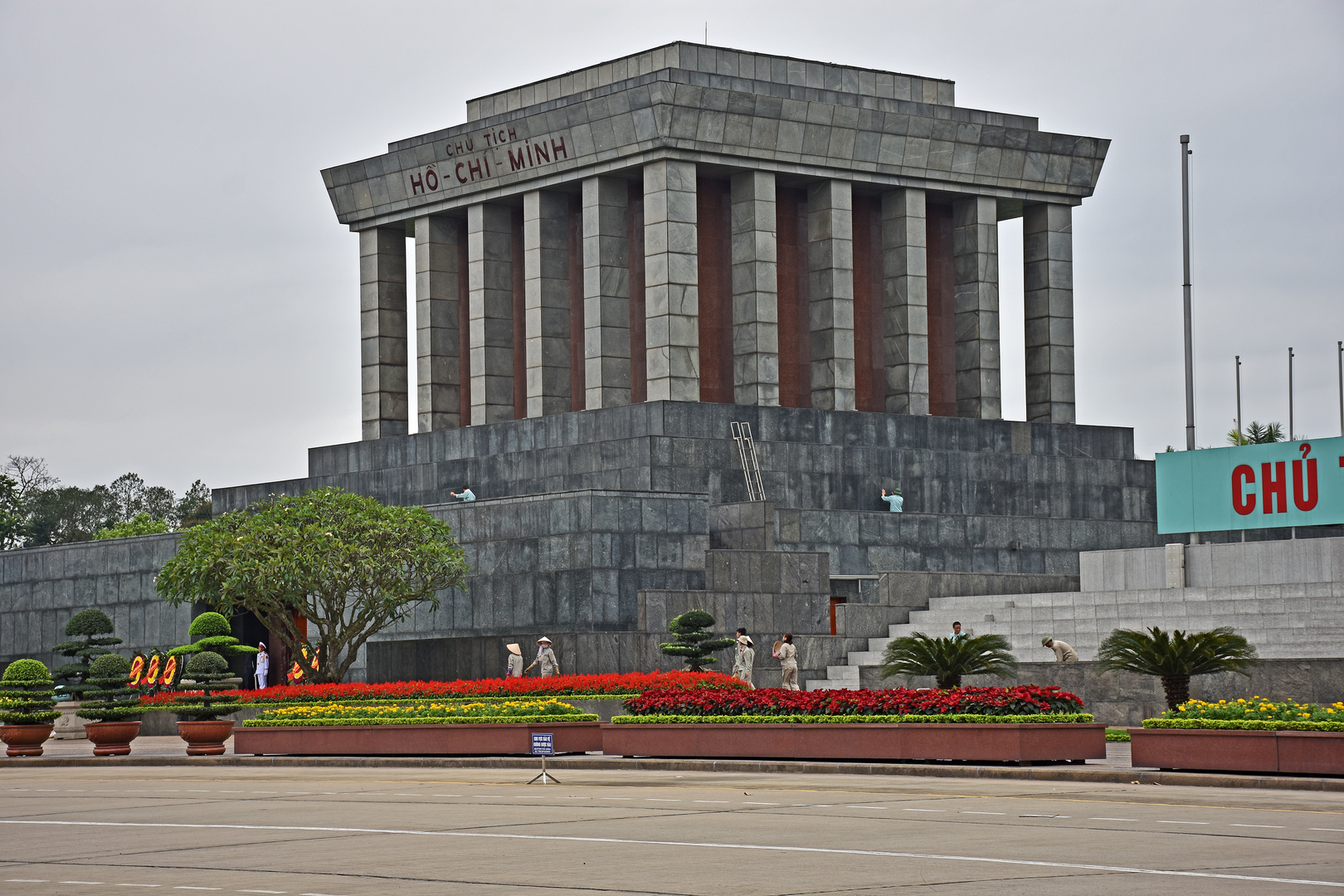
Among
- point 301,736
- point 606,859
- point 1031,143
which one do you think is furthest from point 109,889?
point 1031,143

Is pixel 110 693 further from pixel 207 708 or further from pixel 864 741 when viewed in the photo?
pixel 864 741

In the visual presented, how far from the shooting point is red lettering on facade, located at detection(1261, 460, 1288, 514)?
40.9 meters

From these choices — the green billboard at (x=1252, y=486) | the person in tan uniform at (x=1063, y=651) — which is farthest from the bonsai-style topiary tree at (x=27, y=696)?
the green billboard at (x=1252, y=486)

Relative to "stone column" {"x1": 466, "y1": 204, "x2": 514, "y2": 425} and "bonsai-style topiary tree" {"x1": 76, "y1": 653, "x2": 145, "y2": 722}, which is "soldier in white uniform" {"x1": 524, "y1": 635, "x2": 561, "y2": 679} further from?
"stone column" {"x1": 466, "y1": 204, "x2": 514, "y2": 425}

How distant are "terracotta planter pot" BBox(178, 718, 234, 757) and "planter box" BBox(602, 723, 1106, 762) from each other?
7846 mm

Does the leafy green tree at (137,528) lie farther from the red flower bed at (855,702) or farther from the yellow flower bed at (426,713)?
the red flower bed at (855,702)

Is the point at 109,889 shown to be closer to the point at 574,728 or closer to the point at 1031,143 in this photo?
the point at 574,728

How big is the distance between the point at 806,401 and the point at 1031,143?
973 centimetres

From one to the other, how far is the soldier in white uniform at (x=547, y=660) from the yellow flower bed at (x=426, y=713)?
405cm

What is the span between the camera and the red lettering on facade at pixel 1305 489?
40.3 meters

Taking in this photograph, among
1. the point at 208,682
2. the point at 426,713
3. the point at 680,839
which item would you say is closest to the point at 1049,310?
the point at 208,682

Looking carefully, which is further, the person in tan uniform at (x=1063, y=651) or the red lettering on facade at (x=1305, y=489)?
the red lettering on facade at (x=1305, y=489)

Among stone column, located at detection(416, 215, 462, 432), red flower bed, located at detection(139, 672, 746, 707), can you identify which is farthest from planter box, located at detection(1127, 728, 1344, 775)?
stone column, located at detection(416, 215, 462, 432)

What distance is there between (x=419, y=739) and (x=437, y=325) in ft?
88.5
